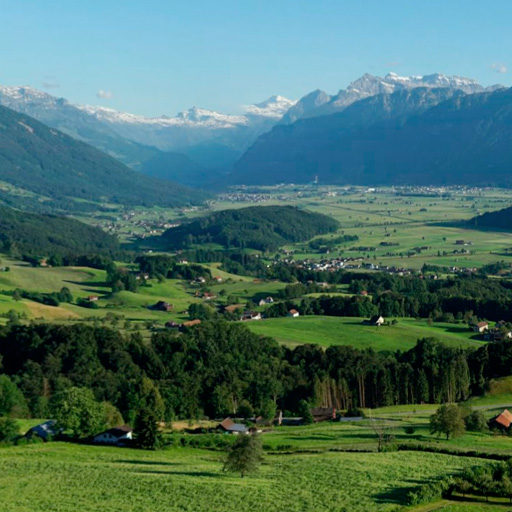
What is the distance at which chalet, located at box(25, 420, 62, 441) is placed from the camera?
183ft

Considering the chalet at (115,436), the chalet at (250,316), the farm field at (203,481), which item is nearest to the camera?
the farm field at (203,481)

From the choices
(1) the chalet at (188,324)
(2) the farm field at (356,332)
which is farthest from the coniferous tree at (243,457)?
(1) the chalet at (188,324)

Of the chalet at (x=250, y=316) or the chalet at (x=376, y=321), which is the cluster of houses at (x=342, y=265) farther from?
the chalet at (x=376, y=321)

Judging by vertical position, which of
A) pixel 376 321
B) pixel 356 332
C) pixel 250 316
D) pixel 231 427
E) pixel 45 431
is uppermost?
pixel 45 431

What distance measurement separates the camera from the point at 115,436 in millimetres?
55219

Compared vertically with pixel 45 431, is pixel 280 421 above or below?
below

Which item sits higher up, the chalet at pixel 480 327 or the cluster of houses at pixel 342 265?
the chalet at pixel 480 327

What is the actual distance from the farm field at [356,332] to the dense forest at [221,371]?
6.10 meters

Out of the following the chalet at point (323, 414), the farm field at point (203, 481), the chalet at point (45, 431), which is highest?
the farm field at point (203, 481)

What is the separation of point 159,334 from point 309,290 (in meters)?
47.4

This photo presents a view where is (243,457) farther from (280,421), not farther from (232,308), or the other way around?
(232,308)

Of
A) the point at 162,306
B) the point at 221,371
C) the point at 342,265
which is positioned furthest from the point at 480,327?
the point at 342,265

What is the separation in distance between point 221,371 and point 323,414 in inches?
549

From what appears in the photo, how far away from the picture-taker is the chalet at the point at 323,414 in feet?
215
